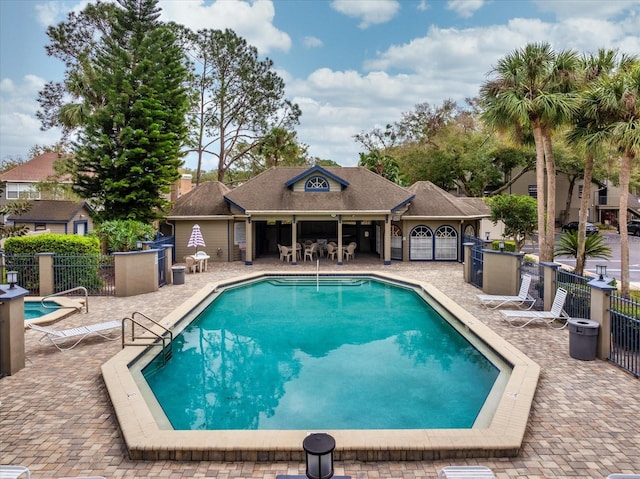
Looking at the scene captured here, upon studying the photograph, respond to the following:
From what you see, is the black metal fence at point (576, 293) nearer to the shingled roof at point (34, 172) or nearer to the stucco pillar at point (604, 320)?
the stucco pillar at point (604, 320)

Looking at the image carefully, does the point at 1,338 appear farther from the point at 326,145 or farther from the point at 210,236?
the point at 326,145

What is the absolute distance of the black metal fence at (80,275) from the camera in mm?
14664

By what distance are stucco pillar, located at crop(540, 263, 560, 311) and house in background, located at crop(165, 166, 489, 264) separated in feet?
34.6

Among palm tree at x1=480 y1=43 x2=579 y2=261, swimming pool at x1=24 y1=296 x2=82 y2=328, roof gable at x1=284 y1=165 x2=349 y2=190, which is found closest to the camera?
swimming pool at x1=24 y1=296 x2=82 y2=328

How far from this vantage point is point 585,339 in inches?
325

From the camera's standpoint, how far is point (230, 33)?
112ft

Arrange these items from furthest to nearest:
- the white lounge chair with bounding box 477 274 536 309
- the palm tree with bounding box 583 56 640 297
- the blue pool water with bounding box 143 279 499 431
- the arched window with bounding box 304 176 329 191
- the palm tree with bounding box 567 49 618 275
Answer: the arched window with bounding box 304 176 329 191 < the palm tree with bounding box 567 49 618 275 < the white lounge chair with bounding box 477 274 536 309 < the palm tree with bounding box 583 56 640 297 < the blue pool water with bounding box 143 279 499 431

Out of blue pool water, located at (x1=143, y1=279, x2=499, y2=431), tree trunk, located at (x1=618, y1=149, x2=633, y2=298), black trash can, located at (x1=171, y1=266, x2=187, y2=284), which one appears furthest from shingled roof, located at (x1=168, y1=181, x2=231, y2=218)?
tree trunk, located at (x1=618, y1=149, x2=633, y2=298)

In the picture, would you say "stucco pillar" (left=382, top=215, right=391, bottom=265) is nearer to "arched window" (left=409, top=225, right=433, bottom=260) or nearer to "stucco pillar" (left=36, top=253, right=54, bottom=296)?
"arched window" (left=409, top=225, right=433, bottom=260)

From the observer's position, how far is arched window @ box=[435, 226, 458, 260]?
2309cm

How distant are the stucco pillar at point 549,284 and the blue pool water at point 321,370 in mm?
2722

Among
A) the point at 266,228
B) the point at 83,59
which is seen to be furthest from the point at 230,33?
the point at 266,228

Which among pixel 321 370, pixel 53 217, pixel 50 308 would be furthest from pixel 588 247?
pixel 53 217

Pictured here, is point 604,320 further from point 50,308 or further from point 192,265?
point 192,265
